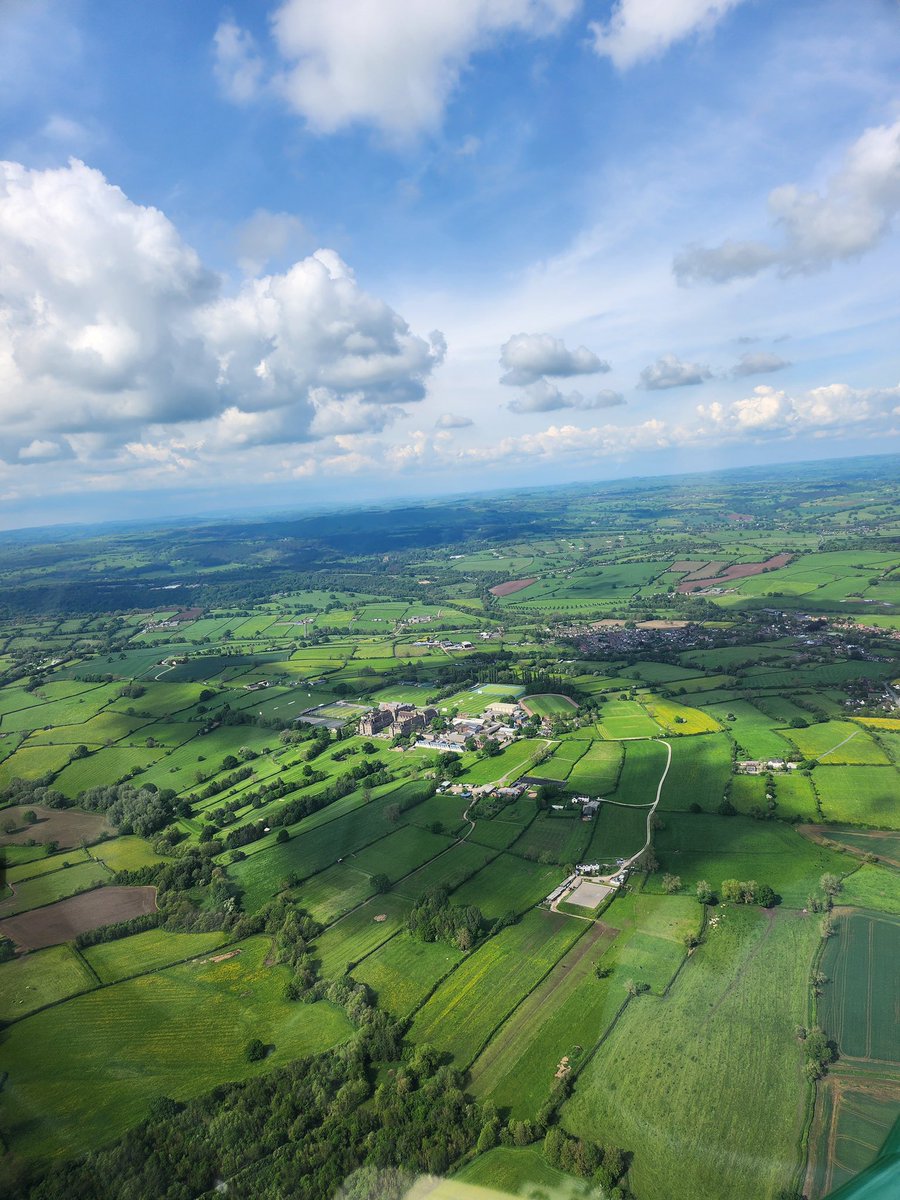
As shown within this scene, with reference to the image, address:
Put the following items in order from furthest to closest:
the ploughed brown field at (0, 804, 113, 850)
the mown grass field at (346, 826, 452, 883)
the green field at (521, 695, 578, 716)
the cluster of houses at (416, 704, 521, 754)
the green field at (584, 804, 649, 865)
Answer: the green field at (521, 695, 578, 716) < the cluster of houses at (416, 704, 521, 754) < the ploughed brown field at (0, 804, 113, 850) < the mown grass field at (346, 826, 452, 883) < the green field at (584, 804, 649, 865)

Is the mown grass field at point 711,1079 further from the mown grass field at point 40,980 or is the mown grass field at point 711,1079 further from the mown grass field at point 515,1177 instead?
the mown grass field at point 40,980

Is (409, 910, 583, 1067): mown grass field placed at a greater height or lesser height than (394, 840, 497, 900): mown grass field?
greater

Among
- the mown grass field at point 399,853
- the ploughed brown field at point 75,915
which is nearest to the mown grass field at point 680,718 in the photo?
the mown grass field at point 399,853

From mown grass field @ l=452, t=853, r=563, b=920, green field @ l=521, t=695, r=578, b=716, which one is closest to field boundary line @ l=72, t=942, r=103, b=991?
mown grass field @ l=452, t=853, r=563, b=920

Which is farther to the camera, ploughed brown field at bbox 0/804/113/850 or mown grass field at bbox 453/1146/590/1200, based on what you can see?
ploughed brown field at bbox 0/804/113/850

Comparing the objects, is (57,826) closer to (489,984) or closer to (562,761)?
(489,984)

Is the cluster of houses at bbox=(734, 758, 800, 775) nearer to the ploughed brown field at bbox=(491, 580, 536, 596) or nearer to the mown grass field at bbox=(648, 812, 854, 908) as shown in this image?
the mown grass field at bbox=(648, 812, 854, 908)
